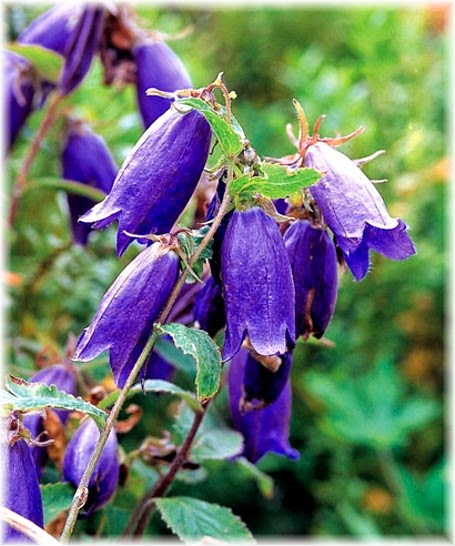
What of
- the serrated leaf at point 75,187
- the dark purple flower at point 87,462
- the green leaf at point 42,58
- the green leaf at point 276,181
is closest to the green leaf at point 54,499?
the dark purple flower at point 87,462

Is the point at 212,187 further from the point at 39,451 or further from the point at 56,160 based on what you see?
the point at 56,160

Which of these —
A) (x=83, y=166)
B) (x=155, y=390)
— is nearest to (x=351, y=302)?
(x=83, y=166)

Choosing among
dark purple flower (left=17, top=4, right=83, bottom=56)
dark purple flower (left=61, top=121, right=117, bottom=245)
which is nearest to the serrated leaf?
dark purple flower (left=61, top=121, right=117, bottom=245)

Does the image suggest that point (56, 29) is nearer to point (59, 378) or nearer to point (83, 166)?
point (83, 166)

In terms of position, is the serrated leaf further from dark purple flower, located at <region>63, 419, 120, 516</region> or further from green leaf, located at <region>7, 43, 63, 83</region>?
dark purple flower, located at <region>63, 419, 120, 516</region>

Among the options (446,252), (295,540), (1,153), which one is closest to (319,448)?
(295,540)

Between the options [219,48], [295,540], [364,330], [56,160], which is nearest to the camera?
[56,160]

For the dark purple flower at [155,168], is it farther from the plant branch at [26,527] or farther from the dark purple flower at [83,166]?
the dark purple flower at [83,166]

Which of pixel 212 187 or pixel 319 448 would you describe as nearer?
pixel 212 187
